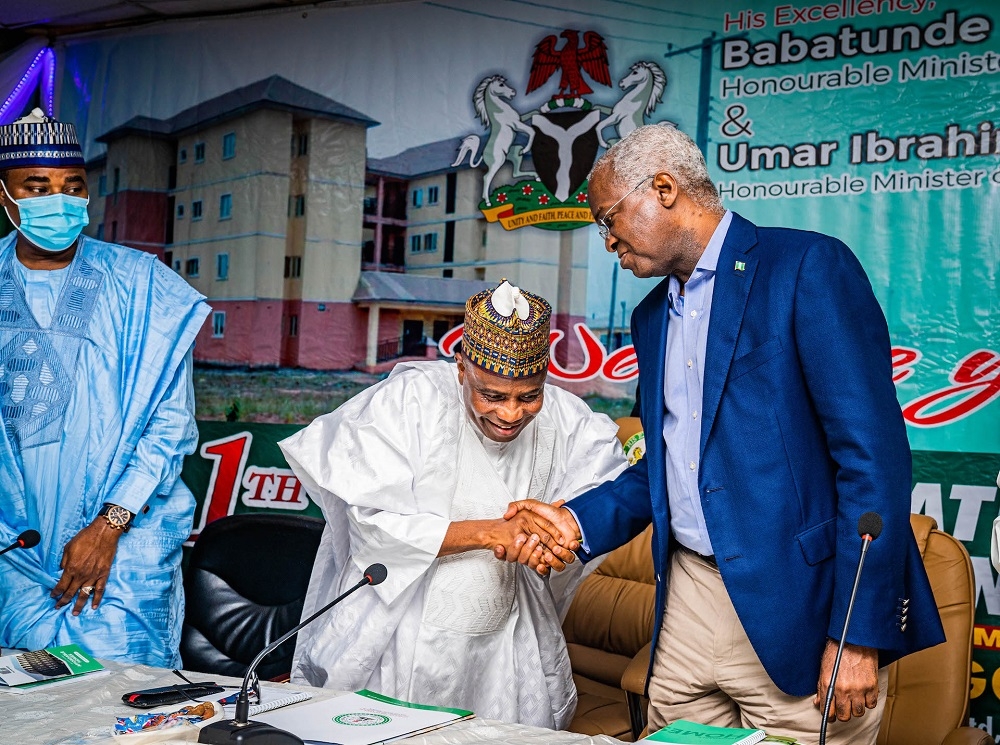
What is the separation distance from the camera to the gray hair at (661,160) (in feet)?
7.60

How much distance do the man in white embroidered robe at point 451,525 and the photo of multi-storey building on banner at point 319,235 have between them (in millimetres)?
2047

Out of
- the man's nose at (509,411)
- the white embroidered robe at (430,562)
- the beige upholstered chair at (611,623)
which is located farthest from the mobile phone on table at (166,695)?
the beige upholstered chair at (611,623)

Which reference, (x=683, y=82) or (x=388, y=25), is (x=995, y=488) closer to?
(x=683, y=82)

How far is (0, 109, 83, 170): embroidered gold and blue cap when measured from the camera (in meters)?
3.63

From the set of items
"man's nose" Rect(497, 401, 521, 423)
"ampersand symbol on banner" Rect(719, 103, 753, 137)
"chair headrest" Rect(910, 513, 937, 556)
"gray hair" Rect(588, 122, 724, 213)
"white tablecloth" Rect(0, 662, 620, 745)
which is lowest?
"white tablecloth" Rect(0, 662, 620, 745)

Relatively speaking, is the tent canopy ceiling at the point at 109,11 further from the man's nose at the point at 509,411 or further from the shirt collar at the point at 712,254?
the shirt collar at the point at 712,254

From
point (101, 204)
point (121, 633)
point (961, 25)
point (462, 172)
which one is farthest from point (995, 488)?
point (101, 204)

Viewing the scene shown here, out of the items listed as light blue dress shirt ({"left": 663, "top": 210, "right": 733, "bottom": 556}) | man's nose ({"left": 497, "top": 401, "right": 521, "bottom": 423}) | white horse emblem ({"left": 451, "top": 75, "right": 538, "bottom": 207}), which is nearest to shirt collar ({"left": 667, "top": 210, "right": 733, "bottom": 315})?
light blue dress shirt ({"left": 663, "top": 210, "right": 733, "bottom": 556})

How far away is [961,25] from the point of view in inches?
158

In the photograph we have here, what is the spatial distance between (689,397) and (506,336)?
21.3 inches

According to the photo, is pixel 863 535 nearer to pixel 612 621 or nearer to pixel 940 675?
pixel 940 675

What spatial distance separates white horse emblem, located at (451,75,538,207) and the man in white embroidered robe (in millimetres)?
2132

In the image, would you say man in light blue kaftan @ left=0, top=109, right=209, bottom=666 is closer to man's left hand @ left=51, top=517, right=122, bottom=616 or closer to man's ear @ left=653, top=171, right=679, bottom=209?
man's left hand @ left=51, top=517, right=122, bottom=616

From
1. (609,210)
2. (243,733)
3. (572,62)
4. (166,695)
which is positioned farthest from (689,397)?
(572,62)
